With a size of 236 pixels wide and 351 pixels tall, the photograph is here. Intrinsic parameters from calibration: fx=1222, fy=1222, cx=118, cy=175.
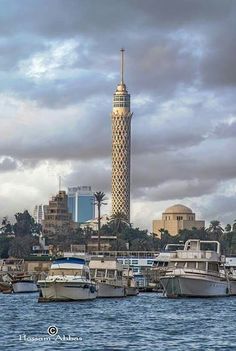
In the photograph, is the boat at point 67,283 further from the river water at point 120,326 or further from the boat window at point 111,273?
the boat window at point 111,273

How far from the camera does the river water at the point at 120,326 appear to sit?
81625 mm

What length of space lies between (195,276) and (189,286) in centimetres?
142

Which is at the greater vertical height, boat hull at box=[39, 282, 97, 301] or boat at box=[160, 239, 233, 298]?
boat at box=[160, 239, 233, 298]

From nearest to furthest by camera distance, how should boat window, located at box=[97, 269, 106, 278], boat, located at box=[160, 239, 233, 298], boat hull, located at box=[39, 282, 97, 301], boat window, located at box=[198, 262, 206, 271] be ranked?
boat hull, located at box=[39, 282, 97, 301]
boat, located at box=[160, 239, 233, 298]
boat window, located at box=[198, 262, 206, 271]
boat window, located at box=[97, 269, 106, 278]

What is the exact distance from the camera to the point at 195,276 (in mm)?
147500

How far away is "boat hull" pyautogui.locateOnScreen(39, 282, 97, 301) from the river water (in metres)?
1.54

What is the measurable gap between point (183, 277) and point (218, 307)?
1852cm

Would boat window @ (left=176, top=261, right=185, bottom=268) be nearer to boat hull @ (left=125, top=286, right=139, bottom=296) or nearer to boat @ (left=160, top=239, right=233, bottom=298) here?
boat @ (left=160, top=239, right=233, bottom=298)

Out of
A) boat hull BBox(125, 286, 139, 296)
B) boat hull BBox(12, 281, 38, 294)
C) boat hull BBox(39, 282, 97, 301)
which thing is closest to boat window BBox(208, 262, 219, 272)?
boat hull BBox(125, 286, 139, 296)

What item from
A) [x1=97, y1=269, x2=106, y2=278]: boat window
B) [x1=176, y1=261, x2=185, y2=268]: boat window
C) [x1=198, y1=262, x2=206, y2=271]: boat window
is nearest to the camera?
[x1=198, y1=262, x2=206, y2=271]: boat window

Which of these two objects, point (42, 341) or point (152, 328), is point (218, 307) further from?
point (42, 341)

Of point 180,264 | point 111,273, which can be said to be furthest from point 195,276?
point 111,273

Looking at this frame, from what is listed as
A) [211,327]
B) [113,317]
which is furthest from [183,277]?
[211,327]

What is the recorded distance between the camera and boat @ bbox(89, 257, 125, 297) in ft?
492
